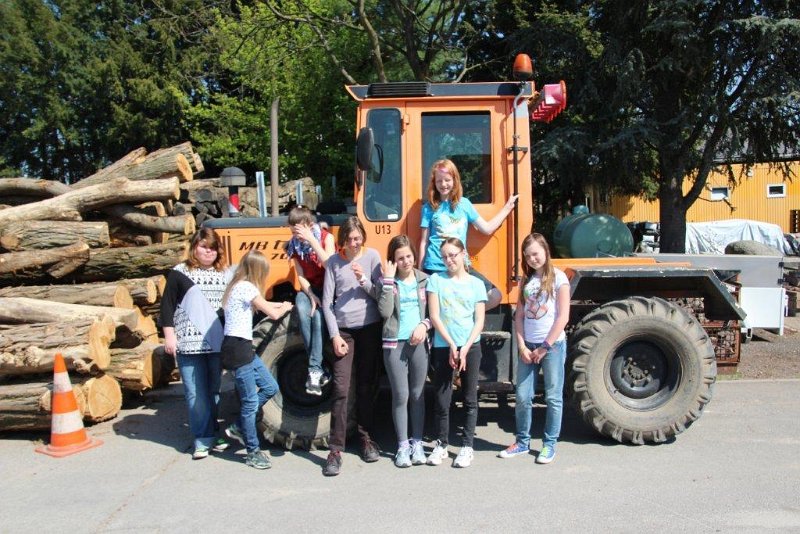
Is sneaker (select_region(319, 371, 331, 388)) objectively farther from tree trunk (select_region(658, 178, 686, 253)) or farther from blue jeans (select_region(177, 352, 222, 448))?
tree trunk (select_region(658, 178, 686, 253))

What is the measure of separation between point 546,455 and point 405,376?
1.21 metres

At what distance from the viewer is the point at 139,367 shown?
6.36m

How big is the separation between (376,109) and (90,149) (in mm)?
25273

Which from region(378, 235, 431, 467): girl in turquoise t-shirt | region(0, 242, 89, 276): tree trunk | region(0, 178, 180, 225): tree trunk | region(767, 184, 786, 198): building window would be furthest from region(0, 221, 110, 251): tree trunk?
region(767, 184, 786, 198): building window

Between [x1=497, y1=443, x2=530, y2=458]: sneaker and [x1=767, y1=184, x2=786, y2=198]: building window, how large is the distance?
2669 cm

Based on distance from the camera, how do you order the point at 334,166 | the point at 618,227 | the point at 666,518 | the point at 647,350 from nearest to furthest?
1. the point at 666,518
2. the point at 647,350
3. the point at 618,227
4. the point at 334,166

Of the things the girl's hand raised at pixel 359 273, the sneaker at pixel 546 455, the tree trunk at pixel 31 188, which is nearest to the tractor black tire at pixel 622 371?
the sneaker at pixel 546 455

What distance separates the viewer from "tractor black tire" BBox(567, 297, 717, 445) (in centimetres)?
508

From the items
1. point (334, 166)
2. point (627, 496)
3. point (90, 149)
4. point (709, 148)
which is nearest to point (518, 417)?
point (627, 496)

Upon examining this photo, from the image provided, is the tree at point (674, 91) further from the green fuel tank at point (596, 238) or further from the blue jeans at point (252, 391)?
the blue jeans at point (252, 391)

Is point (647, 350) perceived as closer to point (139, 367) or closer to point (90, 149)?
point (139, 367)

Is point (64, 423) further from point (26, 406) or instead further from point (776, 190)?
point (776, 190)

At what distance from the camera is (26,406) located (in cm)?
552

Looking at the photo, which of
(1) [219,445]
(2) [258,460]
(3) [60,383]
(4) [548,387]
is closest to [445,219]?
(4) [548,387]
